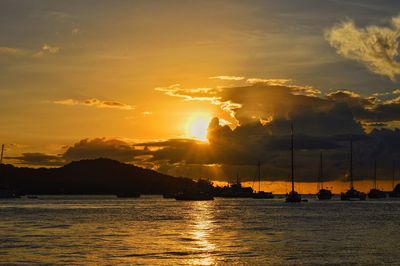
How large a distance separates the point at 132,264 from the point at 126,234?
39.0 m

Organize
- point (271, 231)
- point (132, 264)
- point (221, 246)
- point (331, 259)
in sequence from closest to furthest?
point (132, 264) → point (331, 259) → point (221, 246) → point (271, 231)

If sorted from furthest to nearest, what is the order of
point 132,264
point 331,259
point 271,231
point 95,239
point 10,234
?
point 271,231 → point 10,234 → point 95,239 → point 331,259 → point 132,264

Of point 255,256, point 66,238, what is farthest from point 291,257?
point 66,238

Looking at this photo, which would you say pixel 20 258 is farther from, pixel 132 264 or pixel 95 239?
pixel 95 239

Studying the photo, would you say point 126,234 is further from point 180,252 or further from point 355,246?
point 355,246

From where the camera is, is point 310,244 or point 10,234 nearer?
point 310,244

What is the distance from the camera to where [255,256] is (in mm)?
70188

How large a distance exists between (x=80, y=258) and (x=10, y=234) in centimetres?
3521

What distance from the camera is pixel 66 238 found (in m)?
92.6

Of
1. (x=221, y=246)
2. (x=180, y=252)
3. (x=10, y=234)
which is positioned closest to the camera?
(x=180, y=252)

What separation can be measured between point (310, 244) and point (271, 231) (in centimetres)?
2407

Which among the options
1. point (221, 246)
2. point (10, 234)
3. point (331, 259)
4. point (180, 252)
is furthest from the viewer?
point (10, 234)

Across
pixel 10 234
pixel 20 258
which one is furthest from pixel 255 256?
pixel 10 234

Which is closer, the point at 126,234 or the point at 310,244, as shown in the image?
the point at 310,244
